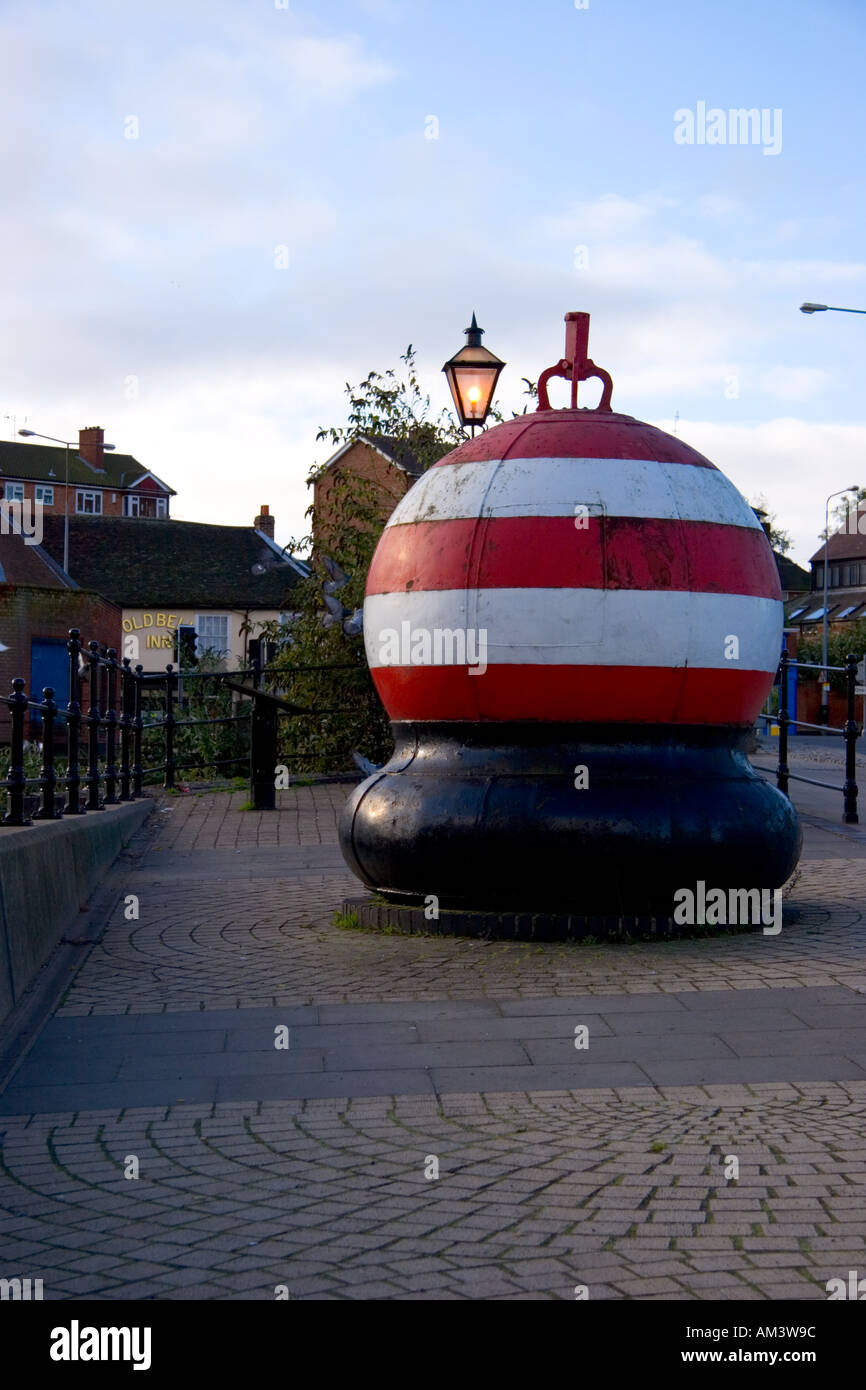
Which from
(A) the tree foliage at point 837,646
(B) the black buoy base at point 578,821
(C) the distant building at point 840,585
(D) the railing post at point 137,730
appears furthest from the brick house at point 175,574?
(B) the black buoy base at point 578,821

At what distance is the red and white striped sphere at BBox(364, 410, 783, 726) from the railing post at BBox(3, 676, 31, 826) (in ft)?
6.58

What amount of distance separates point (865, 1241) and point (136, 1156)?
6.67ft

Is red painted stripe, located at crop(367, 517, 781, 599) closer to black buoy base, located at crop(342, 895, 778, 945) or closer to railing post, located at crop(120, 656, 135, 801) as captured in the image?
black buoy base, located at crop(342, 895, 778, 945)

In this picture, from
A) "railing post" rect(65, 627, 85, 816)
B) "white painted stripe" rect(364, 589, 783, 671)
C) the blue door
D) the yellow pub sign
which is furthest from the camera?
the yellow pub sign

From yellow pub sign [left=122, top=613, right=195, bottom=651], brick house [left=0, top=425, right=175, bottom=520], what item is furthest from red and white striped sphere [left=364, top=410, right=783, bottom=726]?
brick house [left=0, top=425, right=175, bottom=520]

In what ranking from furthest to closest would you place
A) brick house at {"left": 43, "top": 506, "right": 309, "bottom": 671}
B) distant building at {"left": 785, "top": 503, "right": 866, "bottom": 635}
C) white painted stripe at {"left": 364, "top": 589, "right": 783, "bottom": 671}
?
distant building at {"left": 785, "top": 503, "right": 866, "bottom": 635}, brick house at {"left": 43, "top": 506, "right": 309, "bottom": 671}, white painted stripe at {"left": 364, "top": 589, "right": 783, "bottom": 671}

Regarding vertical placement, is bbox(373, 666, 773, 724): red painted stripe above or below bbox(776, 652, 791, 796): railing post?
above

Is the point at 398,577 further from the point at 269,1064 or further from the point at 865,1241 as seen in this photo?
the point at 865,1241

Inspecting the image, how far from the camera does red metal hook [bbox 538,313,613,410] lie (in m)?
8.63

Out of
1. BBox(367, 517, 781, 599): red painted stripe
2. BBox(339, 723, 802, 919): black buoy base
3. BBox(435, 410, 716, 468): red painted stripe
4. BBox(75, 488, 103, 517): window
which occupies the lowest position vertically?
BBox(339, 723, 802, 919): black buoy base

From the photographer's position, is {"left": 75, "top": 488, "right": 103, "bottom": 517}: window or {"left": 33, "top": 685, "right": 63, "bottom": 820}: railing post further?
{"left": 75, "top": 488, "right": 103, "bottom": 517}: window

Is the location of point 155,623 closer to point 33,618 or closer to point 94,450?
point 33,618

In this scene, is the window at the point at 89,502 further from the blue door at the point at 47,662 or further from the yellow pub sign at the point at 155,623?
the blue door at the point at 47,662

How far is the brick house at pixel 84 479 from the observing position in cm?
11250
